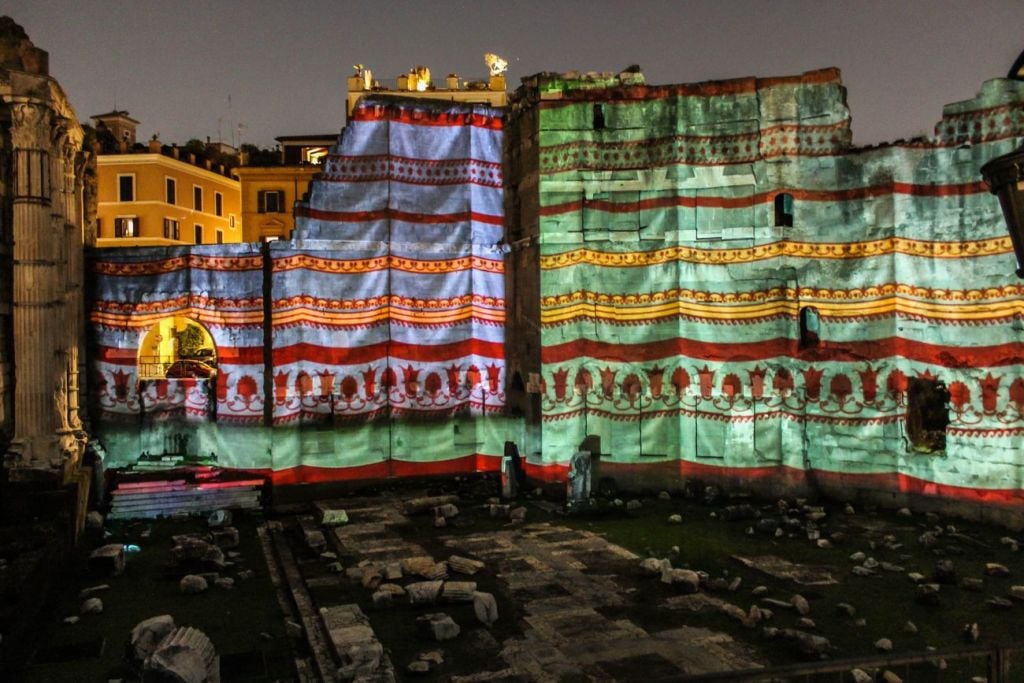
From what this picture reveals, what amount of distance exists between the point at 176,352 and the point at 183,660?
59.7 ft

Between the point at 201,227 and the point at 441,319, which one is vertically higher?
the point at 201,227

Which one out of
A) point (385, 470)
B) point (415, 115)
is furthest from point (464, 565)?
point (415, 115)

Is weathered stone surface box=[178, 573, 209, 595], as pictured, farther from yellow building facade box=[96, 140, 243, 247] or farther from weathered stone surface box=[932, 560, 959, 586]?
yellow building facade box=[96, 140, 243, 247]

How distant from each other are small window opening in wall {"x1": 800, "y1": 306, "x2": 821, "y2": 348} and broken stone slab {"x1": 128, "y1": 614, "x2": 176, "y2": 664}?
1169 centimetres

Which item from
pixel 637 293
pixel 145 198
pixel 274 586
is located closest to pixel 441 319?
pixel 637 293

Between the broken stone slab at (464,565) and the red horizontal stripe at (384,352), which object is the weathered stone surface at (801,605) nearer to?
the broken stone slab at (464,565)

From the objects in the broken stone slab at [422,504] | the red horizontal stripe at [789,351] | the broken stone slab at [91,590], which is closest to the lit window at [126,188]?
the red horizontal stripe at [789,351]

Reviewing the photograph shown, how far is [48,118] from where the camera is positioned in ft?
41.5

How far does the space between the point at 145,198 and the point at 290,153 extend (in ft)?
25.5

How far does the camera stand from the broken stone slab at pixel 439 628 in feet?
27.5

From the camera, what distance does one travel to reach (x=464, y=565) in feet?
34.6

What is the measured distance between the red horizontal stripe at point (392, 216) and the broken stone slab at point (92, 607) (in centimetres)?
862

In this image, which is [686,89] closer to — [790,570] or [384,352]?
[384,352]

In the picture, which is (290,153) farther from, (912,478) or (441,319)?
(912,478)
